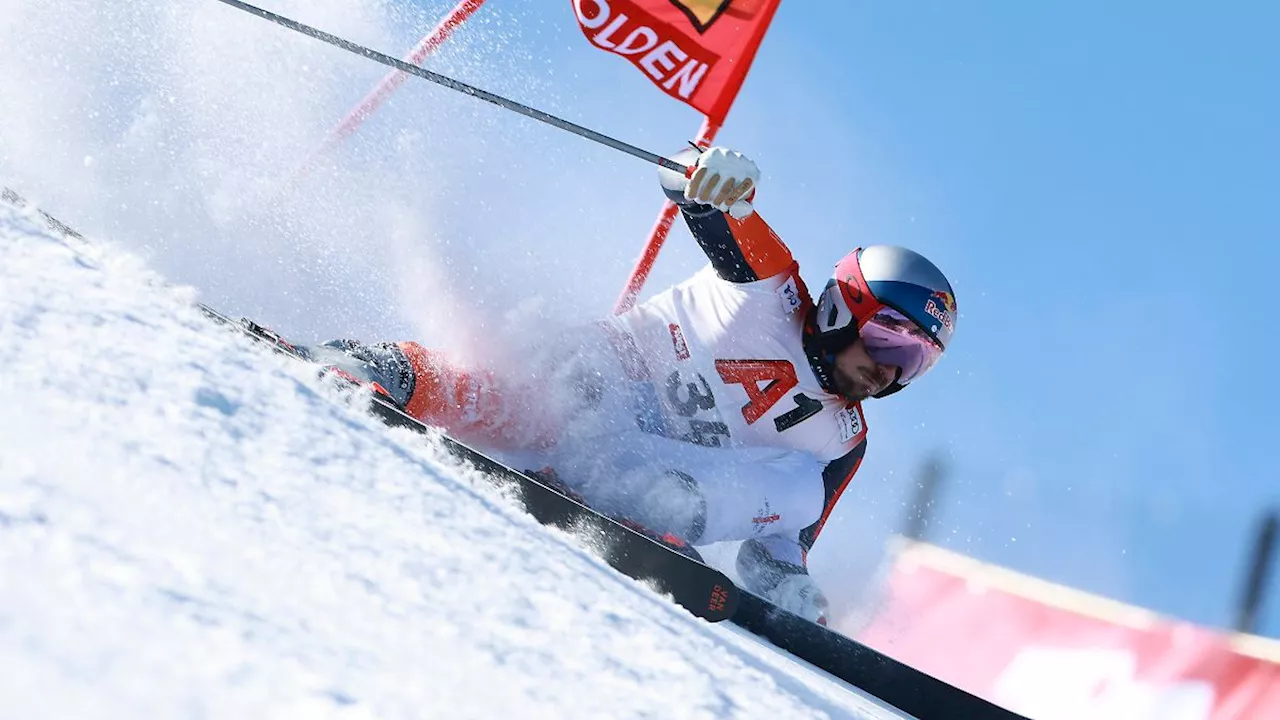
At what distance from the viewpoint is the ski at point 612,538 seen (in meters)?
2.36

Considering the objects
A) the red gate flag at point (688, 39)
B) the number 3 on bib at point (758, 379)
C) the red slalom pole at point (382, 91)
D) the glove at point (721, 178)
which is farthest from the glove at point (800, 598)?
the red slalom pole at point (382, 91)

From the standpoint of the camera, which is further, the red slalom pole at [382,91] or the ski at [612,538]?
the red slalom pole at [382,91]

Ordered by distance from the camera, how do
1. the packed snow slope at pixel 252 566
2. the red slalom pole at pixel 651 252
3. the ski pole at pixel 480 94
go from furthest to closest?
the red slalom pole at pixel 651 252, the ski pole at pixel 480 94, the packed snow slope at pixel 252 566

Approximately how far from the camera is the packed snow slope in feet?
2.54

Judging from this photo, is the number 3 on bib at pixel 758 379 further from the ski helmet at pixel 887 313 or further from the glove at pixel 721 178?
the glove at pixel 721 178

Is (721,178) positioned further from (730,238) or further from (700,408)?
(700,408)

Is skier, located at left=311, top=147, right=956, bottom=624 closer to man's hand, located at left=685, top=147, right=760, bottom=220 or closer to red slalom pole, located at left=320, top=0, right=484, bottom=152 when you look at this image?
man's hand, located at left=685, top=147, right=760, bottom=220

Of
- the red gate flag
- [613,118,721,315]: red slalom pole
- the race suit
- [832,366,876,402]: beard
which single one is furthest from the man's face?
the red gate flag

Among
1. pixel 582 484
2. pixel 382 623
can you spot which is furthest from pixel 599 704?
pixel 582 484

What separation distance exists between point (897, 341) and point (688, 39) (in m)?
2.12

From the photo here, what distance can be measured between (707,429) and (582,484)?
1.81 ft

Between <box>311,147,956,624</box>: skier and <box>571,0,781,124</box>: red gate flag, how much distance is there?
4.98 ft

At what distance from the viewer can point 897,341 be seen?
3.98 meters

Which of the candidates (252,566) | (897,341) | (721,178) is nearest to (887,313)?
(897,341)
